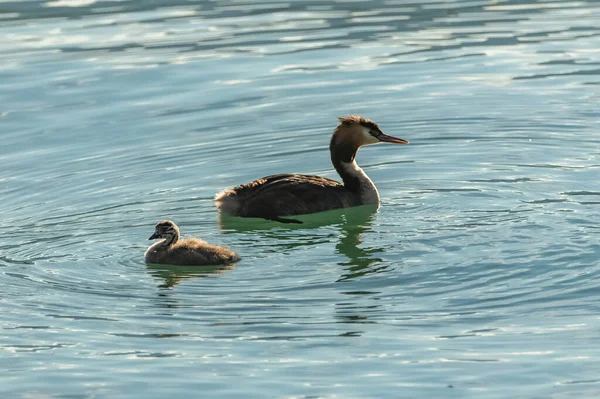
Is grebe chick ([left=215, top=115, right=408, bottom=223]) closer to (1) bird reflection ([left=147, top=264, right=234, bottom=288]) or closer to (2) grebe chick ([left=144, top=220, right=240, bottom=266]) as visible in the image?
(2) grebe chick ([left=144, top=220, right=240, bottom=266])

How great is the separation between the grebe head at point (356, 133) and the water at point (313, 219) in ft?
2.12

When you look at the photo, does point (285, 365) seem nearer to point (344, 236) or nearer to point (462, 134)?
point (344, 236)

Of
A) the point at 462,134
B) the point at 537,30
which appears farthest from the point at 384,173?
the point at 537,30

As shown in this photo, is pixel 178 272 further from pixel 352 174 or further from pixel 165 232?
pixel 352 174

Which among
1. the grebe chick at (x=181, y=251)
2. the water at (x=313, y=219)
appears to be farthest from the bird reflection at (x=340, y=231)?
the grebe chick at (x=181, y=251)

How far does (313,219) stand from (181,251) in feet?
7.44

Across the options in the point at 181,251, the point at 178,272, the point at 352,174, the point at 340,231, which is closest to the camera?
the point at 178,272

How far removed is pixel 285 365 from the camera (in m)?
9.45

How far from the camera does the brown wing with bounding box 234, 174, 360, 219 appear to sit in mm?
14211

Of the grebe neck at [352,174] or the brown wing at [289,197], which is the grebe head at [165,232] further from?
the grebe neck at [352,174]

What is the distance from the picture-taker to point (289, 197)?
46.8 feet

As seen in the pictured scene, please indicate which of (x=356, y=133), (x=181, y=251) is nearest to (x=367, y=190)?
(x=356, y=133)

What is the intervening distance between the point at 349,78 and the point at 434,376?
12.3 m

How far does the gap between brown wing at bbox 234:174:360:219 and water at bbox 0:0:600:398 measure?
0.24m
